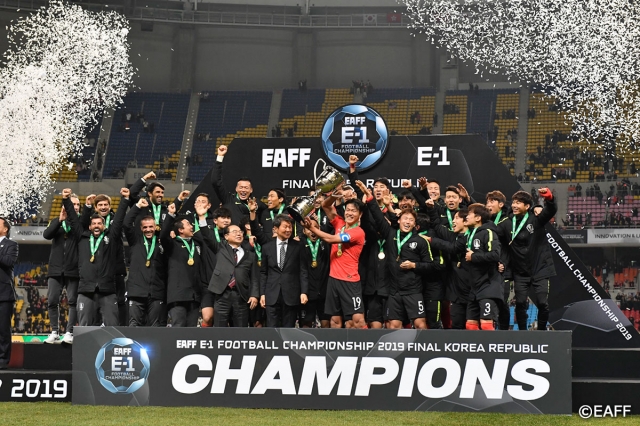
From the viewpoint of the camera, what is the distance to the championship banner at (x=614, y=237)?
28.5 metres

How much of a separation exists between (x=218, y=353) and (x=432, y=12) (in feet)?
110

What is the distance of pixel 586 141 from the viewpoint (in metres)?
34.5

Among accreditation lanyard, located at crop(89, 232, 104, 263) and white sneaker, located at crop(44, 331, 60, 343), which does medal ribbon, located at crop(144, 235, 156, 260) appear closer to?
accreditation lanyard, located at crop(89, 232, 104, 263)

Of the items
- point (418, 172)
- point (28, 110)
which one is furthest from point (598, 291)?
point (28, 110)

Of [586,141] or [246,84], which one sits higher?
[246,84]

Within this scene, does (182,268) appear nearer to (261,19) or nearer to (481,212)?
(481,212)

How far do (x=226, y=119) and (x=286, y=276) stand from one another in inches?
1231

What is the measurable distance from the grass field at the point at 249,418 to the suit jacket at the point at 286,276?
164cm

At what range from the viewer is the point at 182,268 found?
9867 mm

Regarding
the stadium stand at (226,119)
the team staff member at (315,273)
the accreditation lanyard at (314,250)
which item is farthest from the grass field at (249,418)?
the stadium stand at (226,119)

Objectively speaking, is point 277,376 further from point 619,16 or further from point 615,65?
point 615,65

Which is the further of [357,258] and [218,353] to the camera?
[357,258]

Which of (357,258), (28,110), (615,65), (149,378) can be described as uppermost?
(615,65)

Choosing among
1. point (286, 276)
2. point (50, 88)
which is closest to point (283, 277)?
point (286, 276)
